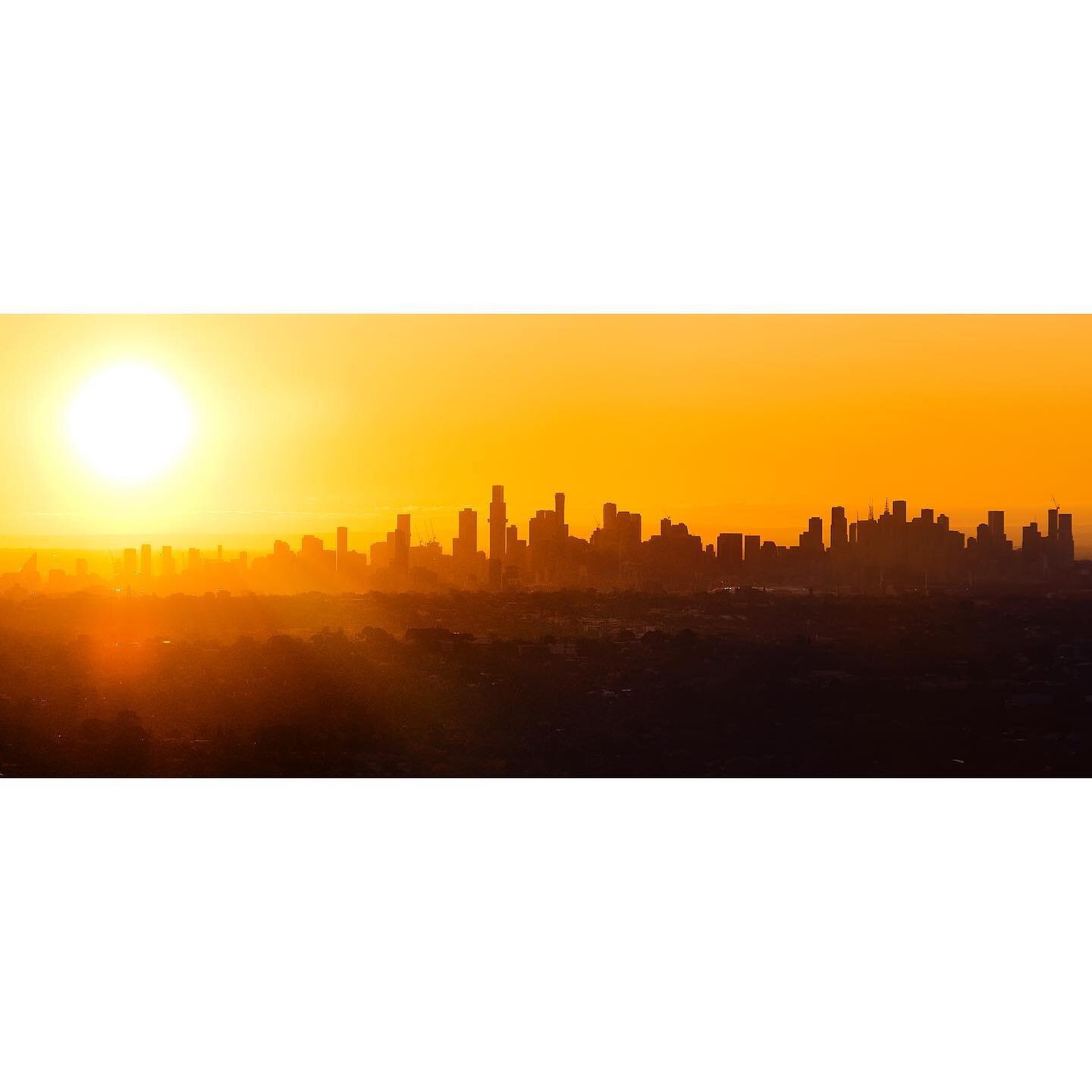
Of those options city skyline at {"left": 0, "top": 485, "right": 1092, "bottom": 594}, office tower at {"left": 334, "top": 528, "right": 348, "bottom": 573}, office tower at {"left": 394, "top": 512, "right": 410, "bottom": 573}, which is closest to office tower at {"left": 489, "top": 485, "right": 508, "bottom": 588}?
city skyline at {"left": 0, "top": 485, "right": 1092, "bottom": 594}

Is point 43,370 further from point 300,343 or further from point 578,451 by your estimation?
point 578,451

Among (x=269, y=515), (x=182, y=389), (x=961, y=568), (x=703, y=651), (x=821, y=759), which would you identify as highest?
(x=182, y=389)

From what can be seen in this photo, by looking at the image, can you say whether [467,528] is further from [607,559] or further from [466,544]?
[607,559]

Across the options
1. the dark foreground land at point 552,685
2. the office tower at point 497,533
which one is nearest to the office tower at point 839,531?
the dark foreground land at point 552,685

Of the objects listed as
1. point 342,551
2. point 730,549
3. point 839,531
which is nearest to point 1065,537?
point 839,531

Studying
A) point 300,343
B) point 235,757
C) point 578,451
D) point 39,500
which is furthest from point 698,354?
point 39,500
